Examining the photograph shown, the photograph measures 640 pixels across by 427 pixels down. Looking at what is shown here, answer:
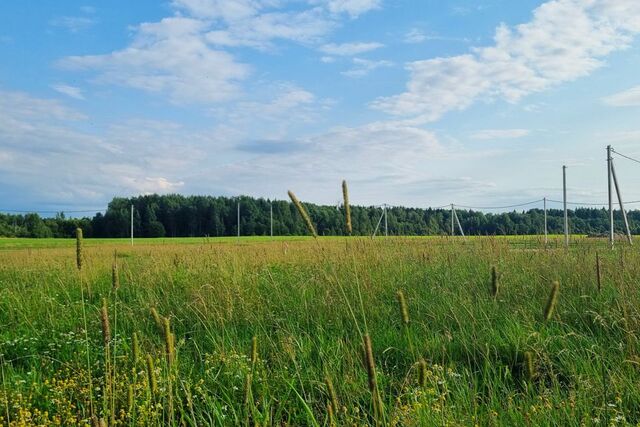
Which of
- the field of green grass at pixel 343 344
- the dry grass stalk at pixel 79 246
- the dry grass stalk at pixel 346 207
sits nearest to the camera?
the dry grass stalk at pixel 346 207

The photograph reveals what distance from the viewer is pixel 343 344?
387cm

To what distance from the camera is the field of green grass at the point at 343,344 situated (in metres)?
2.74

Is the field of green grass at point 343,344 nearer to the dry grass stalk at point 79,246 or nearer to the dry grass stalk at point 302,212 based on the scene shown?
the dry grass stalk at point 79,246

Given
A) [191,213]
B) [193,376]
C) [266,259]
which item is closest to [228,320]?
[193,376]

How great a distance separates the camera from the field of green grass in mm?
2736

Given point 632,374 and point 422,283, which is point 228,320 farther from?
point 632,374

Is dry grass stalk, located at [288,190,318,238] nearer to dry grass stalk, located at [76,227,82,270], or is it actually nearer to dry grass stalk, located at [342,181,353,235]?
dry grass stalk, located at [342,181,353,235]

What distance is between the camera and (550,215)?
71.0ft

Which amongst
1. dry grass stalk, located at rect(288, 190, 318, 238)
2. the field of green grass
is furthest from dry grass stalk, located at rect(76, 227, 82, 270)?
dry grass stalk, located at rect(288, 190, 318, 238)

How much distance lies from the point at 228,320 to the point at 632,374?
11.7ft

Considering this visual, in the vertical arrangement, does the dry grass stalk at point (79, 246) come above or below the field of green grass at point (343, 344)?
above

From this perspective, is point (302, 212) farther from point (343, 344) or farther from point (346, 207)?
point (343, 344)

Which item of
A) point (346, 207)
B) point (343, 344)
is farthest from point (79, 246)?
point (343, 344)

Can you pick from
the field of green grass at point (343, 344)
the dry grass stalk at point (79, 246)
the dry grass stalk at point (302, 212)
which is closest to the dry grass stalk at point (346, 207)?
the dry grass stalk at point (302, 212)
